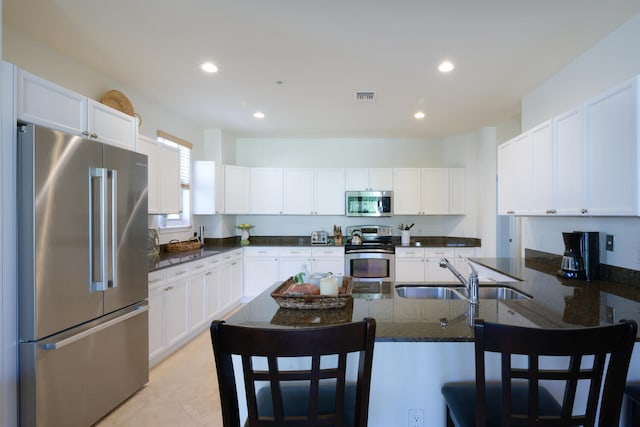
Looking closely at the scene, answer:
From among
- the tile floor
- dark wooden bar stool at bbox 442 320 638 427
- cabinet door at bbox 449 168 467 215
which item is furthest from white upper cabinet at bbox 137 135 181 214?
cabinet door at bbox 449 168 467 215

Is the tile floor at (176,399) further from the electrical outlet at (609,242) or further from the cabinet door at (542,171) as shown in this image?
Result: the electrical outlet at (609,242)

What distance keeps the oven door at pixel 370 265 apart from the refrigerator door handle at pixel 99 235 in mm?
3361

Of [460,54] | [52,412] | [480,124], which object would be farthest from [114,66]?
[480,124]

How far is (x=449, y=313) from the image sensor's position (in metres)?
1.57

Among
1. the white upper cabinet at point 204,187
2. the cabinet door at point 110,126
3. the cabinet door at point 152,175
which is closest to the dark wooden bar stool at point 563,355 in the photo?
the cabinet door at point 110,126

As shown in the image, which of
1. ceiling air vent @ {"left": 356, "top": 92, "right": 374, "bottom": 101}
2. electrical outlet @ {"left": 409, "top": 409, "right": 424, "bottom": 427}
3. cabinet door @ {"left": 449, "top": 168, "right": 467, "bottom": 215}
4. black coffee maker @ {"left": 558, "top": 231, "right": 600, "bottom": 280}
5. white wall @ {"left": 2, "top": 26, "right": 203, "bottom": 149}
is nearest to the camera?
electrical outlet @ {"left": 409, "top": 409, "right": 424, "bottom": 427}

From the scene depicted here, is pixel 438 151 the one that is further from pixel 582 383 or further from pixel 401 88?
pixel 582 383

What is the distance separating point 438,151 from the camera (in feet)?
18.1

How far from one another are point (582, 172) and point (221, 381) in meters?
2.44

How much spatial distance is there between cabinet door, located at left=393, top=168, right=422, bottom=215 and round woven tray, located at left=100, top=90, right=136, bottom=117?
365 centimetres

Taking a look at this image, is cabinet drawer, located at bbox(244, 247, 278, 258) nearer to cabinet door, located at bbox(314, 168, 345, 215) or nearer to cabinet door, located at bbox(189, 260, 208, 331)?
cabinet door, located at bbox(314, 168, 345, 215)

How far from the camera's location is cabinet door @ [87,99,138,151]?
2193 mm

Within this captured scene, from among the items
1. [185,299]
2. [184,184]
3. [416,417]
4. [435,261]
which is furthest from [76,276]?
[435,261]

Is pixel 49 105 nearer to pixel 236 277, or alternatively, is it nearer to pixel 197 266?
pixel 197 266
